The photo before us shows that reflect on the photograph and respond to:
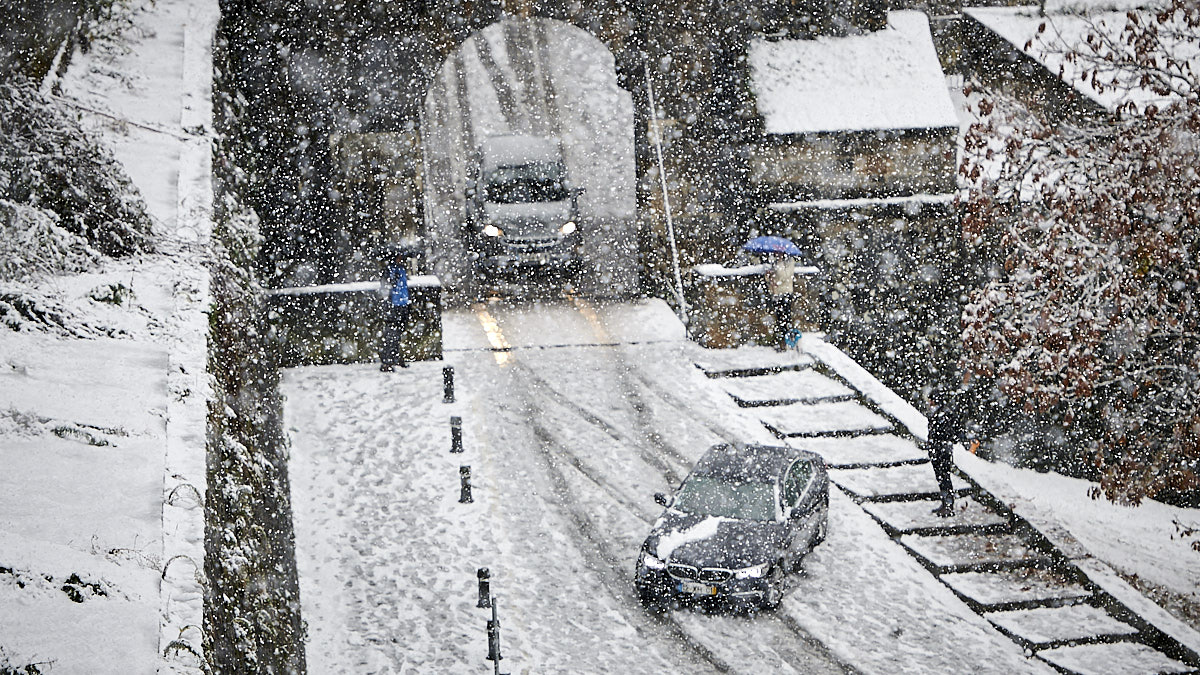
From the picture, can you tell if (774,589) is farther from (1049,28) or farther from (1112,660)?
(1049,28)

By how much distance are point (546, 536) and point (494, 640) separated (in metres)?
2.97

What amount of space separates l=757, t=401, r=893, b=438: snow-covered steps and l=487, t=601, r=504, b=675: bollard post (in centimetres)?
680

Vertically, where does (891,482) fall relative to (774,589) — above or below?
below

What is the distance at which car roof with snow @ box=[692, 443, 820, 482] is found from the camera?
14.3 metres

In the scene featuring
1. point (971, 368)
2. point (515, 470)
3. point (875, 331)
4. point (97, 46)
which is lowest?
point (875, 331)

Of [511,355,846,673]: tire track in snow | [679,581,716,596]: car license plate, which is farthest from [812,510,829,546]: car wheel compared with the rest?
[679,581,716,596]: car license plate

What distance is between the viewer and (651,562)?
13227mm

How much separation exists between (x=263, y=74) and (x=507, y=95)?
1281 centimetres

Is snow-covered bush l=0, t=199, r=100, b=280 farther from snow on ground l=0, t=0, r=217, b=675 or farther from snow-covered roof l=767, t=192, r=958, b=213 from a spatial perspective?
snow-covered roof l=767, t=192, r=958, b=213

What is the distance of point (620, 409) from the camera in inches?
714

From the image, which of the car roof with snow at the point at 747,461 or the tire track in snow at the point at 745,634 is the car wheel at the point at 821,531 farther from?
the tire track in snow at the point at 745,634

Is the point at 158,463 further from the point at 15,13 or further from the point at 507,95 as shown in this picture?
the point at 507,95

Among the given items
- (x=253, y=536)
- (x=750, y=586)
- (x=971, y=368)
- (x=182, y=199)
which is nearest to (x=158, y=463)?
(x=253, y=536)

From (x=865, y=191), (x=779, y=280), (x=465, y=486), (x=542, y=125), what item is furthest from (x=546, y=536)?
(x=542, y=125)
